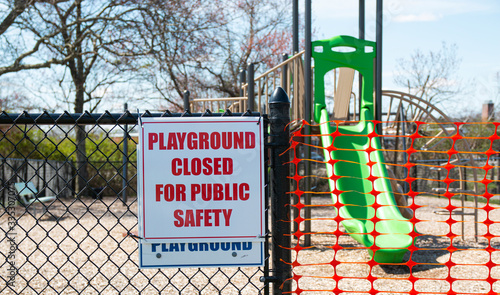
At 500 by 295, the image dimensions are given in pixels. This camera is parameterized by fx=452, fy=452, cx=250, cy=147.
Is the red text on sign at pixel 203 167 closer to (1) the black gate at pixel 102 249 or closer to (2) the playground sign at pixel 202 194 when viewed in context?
(2) the playground sign at pixel 202 194

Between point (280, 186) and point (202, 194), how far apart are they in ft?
1.13

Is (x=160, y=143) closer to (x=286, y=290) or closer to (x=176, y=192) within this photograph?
(x=176, y=192)

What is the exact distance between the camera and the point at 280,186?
6.51 feet

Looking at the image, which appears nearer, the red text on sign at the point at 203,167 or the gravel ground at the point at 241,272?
the red text on sign at the point at 203,167

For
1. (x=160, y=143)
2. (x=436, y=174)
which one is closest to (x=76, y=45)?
(x=160, y=143)

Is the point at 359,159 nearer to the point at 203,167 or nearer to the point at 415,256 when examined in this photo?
the point at 415,256

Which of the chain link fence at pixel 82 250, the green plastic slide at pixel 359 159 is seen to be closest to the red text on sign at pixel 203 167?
the chain link fence at pixel 82 250

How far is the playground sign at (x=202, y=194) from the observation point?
1913 millimetres

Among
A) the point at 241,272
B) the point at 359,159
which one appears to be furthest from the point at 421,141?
the point at 241,272

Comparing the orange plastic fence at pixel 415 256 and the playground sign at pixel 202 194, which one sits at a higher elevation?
the playground sign at pixel 202 194

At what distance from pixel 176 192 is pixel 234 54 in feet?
51.5

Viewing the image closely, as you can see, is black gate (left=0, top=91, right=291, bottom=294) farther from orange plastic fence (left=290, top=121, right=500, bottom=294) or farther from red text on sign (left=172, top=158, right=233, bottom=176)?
orange plastic fence (left=290, top=121, right=500, bottom=294)

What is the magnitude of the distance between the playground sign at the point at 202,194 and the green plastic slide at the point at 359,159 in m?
3.88

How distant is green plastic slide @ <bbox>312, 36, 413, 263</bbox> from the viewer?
5902 mm
